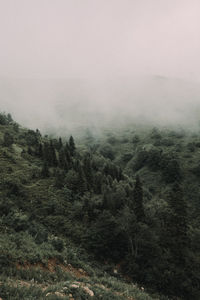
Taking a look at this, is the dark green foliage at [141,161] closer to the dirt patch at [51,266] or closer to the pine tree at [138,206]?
the pine tree at [138,206]

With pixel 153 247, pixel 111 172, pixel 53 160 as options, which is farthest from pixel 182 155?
pixel 153 247

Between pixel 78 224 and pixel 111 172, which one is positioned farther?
pixel 111 172

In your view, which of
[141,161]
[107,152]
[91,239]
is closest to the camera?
[91,239]

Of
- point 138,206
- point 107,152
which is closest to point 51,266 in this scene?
point 138,206

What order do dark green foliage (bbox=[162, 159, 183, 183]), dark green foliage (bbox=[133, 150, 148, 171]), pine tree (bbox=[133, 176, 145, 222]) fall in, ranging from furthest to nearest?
dark green foliage (bbox=[133, 150, 148, 171]), dark green foliage (bbox=[162, 159, 183, 183]), pine tree (bbox=[133, 176, 145, 222])

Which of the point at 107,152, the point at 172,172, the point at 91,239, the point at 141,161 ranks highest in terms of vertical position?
the point at 107,152

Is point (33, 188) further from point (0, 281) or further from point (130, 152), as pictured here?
point (130, 152)

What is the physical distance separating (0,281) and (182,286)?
25840 millimetres

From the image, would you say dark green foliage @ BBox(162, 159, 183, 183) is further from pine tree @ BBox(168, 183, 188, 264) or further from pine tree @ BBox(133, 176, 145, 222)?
pine tree @ BBox(133, 176, 145, 222)

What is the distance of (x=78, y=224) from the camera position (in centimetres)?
3362

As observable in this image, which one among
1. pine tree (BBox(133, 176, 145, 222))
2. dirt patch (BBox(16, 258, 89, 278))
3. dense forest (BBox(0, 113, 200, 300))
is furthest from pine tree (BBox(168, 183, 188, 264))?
dirt patch (BBox(16, 258, 89, 278))

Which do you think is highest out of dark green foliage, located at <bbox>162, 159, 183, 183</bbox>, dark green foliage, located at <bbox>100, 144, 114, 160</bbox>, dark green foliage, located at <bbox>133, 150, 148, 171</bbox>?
dark green foliage, located at <bbox>100, 144, 114, 160</bbox>

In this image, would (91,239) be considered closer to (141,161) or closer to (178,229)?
(178,229)

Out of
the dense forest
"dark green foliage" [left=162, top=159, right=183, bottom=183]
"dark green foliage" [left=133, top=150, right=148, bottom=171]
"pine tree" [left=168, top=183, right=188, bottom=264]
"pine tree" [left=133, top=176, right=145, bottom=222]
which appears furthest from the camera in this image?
"dark green foliage" [left=133, top=150, right=148, bottom=171]
